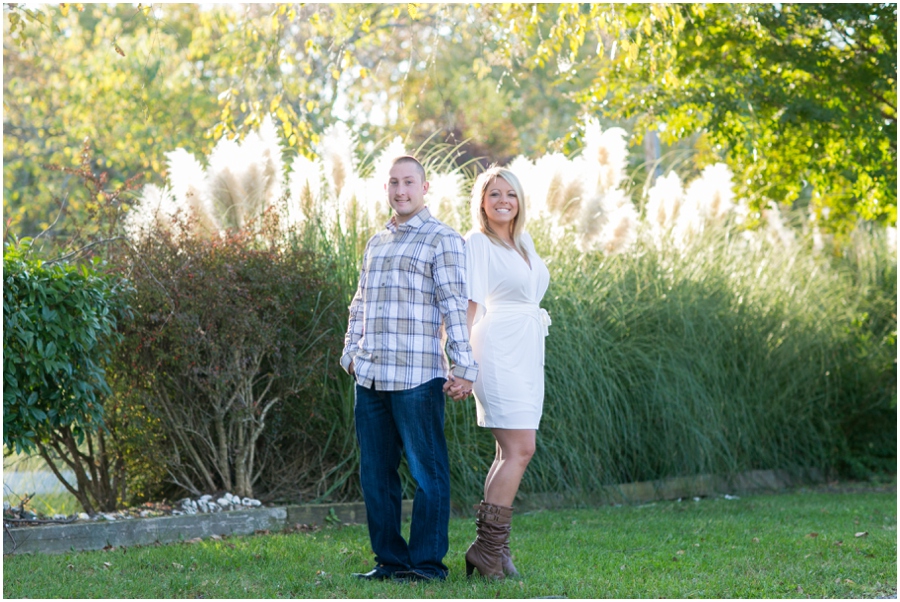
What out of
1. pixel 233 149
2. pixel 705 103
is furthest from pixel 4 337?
pixel 705 103

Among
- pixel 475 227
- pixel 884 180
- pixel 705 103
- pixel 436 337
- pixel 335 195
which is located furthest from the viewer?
pixel 705 103

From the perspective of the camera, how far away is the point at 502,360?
407 centimetres

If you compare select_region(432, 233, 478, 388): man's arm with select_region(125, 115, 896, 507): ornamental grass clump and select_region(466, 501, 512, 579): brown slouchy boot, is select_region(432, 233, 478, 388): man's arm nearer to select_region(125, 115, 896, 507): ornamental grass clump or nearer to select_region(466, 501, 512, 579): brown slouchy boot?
select_region(466, 501, 512, 579): brown slouchy boot

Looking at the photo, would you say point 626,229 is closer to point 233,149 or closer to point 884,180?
point 884,180

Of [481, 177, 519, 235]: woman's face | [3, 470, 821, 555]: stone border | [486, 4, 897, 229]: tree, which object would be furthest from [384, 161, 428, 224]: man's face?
[486, 4, 897, 229]: tree

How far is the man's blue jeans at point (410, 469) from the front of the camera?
389 centimetres

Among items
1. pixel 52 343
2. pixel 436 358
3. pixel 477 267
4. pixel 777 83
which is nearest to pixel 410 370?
pixel 436 358

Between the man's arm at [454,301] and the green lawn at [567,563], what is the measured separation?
88 centimetres

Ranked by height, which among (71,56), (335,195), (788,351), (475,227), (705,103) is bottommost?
(788,351)

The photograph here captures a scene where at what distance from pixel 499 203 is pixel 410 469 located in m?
1.20

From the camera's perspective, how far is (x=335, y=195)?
269 inches

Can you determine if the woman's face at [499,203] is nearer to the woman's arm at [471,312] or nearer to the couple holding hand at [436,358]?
the couple holding hand at [436,358]

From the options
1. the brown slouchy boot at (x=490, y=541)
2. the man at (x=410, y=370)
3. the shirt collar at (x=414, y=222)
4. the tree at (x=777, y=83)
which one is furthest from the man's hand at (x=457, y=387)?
the tree at (x=777, y=83)

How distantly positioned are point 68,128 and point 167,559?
14.8 m
